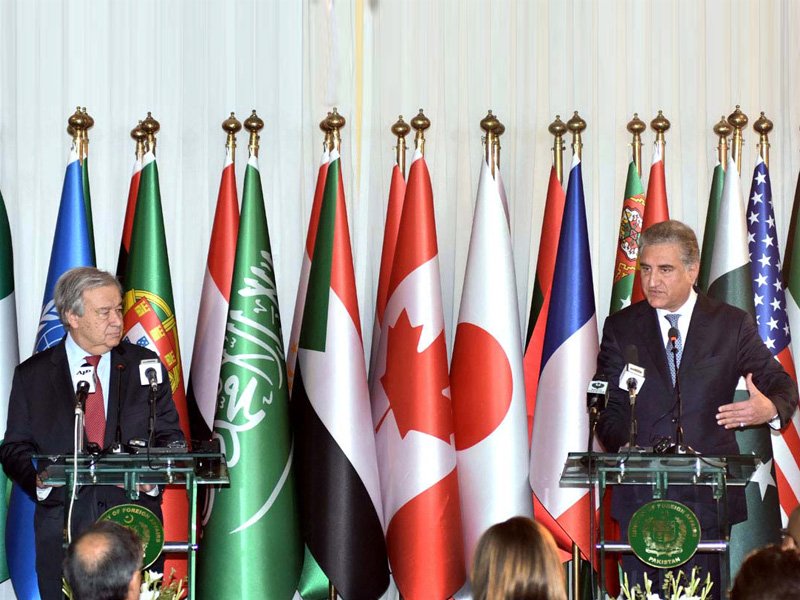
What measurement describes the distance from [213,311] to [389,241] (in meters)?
0.87

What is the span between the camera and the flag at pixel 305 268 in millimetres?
5859

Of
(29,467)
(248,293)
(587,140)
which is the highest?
(587,140)

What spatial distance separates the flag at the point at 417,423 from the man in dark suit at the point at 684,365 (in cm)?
108

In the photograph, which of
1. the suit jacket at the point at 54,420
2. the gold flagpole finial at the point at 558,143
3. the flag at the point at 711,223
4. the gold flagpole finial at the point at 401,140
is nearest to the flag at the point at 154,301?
the suit jacket at the point at 54,420

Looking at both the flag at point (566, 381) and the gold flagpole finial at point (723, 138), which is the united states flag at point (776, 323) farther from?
the flag at point (566, 381)

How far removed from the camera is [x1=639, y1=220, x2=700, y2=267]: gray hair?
4.59 meters

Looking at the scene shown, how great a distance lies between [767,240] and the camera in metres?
5.85

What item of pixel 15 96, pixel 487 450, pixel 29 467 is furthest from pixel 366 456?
pixel 15 96

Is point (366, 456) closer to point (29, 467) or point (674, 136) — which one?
point (29, 467)

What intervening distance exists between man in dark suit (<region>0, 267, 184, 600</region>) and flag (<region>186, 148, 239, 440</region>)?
114cm

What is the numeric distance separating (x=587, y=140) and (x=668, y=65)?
552 millimetres

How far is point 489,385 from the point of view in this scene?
5625mm

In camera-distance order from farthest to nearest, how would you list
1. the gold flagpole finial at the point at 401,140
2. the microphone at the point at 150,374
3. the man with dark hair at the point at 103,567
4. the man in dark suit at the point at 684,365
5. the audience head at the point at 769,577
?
the gold flagpole finial at the point at 401,140 < the man in dark suit at the point at 684,365 < the microphone at the point at 150,374 < the man with dark hair at the point at 103,567 < the audience head at the point at 769,577

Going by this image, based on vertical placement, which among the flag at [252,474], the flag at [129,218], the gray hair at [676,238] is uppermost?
the flag at [129,218]
